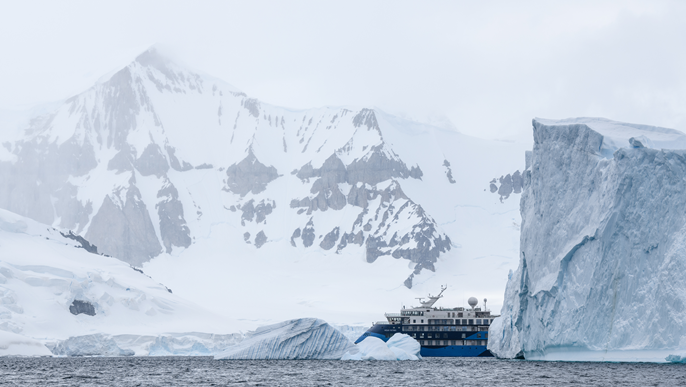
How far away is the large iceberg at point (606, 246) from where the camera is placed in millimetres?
56000

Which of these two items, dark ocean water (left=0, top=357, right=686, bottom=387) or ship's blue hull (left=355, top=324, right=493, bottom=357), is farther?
ship's blue hull (left=355, top=324, right=493, bottom=357)

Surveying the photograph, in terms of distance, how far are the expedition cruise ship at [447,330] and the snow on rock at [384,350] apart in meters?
14.2

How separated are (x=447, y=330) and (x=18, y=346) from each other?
1888 inches

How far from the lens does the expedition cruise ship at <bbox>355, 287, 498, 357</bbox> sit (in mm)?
104594

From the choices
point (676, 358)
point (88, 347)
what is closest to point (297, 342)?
point (676, 358)

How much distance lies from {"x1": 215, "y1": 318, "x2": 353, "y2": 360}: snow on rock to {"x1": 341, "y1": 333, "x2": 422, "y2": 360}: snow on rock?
3.77ft

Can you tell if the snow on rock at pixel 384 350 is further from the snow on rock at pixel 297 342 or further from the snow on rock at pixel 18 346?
the snow on rock at pixel 18 346

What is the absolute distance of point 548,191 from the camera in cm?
6456

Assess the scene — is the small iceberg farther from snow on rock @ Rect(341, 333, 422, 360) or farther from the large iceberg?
snow on rock @ Rect(341, 333, 422, 360)

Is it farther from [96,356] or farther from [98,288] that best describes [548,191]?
[98,288]

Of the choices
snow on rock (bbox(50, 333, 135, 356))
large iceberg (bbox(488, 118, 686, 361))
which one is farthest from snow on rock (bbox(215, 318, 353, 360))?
snow on rock (bbox(50, 333, 135, 356))

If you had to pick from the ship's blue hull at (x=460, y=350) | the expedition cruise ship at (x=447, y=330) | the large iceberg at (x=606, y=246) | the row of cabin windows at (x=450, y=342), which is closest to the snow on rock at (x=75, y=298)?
the expedition cruise ship at (x=447, y=330)

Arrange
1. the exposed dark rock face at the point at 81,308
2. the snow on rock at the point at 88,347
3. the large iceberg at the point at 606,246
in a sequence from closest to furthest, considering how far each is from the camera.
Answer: the large iceberg at the point at 606,246
the snow on rock at the point at 88,347
the exposed dark rock face at the point at 81,308

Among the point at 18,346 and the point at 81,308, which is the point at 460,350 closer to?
the point at 18,346
